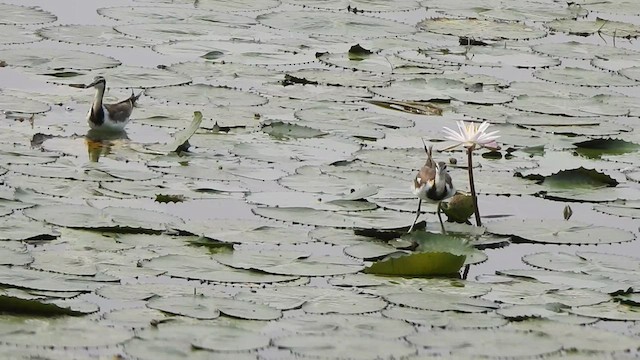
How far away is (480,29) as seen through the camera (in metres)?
11.6

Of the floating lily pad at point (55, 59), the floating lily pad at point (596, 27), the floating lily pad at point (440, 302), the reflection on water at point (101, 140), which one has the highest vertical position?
the floating lily pad at point (440, 302)

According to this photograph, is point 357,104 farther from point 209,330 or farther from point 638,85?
point 209,330

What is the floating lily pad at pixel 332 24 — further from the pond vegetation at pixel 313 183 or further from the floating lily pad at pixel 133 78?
the floating lily pad at pixel 133 78

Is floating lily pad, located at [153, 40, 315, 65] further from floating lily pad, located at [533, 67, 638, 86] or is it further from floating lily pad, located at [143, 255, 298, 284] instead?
floating lily pad, located at [143, 255, 298, 284]

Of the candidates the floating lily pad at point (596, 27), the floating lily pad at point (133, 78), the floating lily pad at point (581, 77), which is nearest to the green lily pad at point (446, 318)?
the floating lily pad at point (133, 78)

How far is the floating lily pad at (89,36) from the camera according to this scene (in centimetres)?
1041

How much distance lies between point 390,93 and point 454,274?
10.4 feet

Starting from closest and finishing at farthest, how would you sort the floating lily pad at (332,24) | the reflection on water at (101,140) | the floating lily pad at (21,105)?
1. the reflection on water at (101,140)
2. the floating lily pad at (21,105)
3. the floating lily pad at (332,24)

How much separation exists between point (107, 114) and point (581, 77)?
3414mm

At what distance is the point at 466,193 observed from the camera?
785 centimetres

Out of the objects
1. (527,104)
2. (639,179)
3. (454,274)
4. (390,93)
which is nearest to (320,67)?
(390,93)

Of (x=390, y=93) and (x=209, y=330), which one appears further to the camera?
(x=390, y=93)

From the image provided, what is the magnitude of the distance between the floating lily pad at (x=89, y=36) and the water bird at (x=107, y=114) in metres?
1.72

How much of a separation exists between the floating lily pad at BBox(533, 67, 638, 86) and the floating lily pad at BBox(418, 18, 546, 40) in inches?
39.5
